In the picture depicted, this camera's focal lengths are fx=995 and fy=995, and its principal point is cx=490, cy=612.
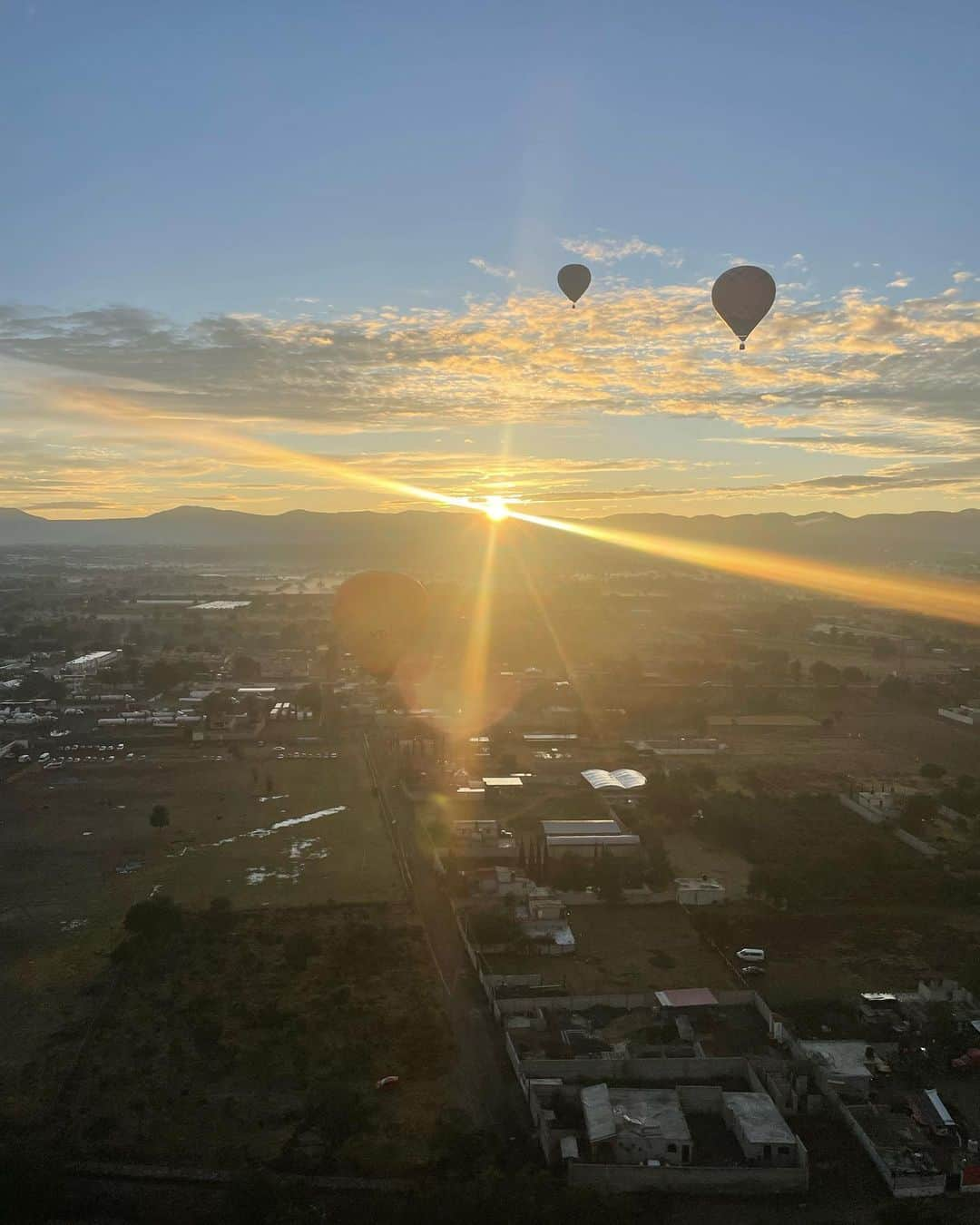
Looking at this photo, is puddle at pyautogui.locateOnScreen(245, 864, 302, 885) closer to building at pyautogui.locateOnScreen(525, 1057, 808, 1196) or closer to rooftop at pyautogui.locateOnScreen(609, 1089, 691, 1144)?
building at pyautogui.locateOnScreen(525, 1057, 808, 1196)

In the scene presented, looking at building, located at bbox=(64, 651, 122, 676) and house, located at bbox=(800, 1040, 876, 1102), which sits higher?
house, located at bbox=(800, 1040, 876, 1102)

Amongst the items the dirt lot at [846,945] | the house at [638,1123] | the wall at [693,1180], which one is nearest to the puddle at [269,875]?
the dirt lot at [846,945]

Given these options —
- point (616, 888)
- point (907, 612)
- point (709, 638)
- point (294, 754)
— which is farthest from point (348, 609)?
point (907, 612)

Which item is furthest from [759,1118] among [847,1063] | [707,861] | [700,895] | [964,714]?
[964,714]

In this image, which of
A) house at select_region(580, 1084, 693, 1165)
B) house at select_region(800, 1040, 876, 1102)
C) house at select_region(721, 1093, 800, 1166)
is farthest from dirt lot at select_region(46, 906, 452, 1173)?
house at select_region(800, 1040, 876, 1102)

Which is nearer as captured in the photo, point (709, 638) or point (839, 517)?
point (709, 638)

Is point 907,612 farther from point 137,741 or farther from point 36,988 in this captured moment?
point 36,988

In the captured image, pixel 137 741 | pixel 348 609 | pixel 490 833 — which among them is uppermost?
pixel 348 609
